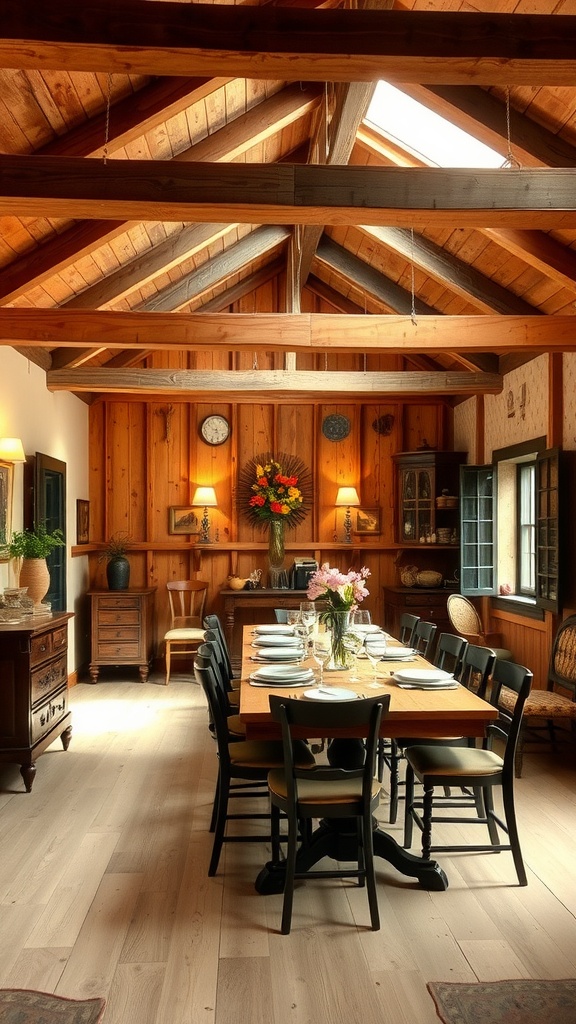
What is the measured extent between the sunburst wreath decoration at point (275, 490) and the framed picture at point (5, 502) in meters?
3.28

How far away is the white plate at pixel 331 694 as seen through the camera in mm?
3332

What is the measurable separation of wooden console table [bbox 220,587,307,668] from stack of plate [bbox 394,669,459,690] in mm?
4357

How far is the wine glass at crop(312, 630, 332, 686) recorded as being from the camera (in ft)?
12.1

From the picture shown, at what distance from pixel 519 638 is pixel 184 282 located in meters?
4.36

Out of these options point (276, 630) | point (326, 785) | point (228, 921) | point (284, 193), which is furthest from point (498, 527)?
point (228, 921)

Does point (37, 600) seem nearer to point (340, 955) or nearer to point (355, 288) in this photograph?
point (340, 955)

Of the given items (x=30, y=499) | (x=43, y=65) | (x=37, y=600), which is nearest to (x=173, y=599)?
(x=30, y=499)

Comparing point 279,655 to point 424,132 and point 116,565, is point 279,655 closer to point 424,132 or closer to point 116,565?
point 424,132

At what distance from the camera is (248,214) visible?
11.2 feet

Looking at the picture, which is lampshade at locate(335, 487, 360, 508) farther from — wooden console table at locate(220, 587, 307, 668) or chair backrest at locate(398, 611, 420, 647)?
chair backrest at locate(398, 611, 420, 647)

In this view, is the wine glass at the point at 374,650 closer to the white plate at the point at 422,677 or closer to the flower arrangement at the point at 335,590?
the white plate at the point at 422,677

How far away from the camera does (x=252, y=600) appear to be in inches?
324

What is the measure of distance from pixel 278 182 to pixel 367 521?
19.2ft

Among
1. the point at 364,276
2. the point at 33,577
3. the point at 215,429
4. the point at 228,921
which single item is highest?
the point at 364,276
